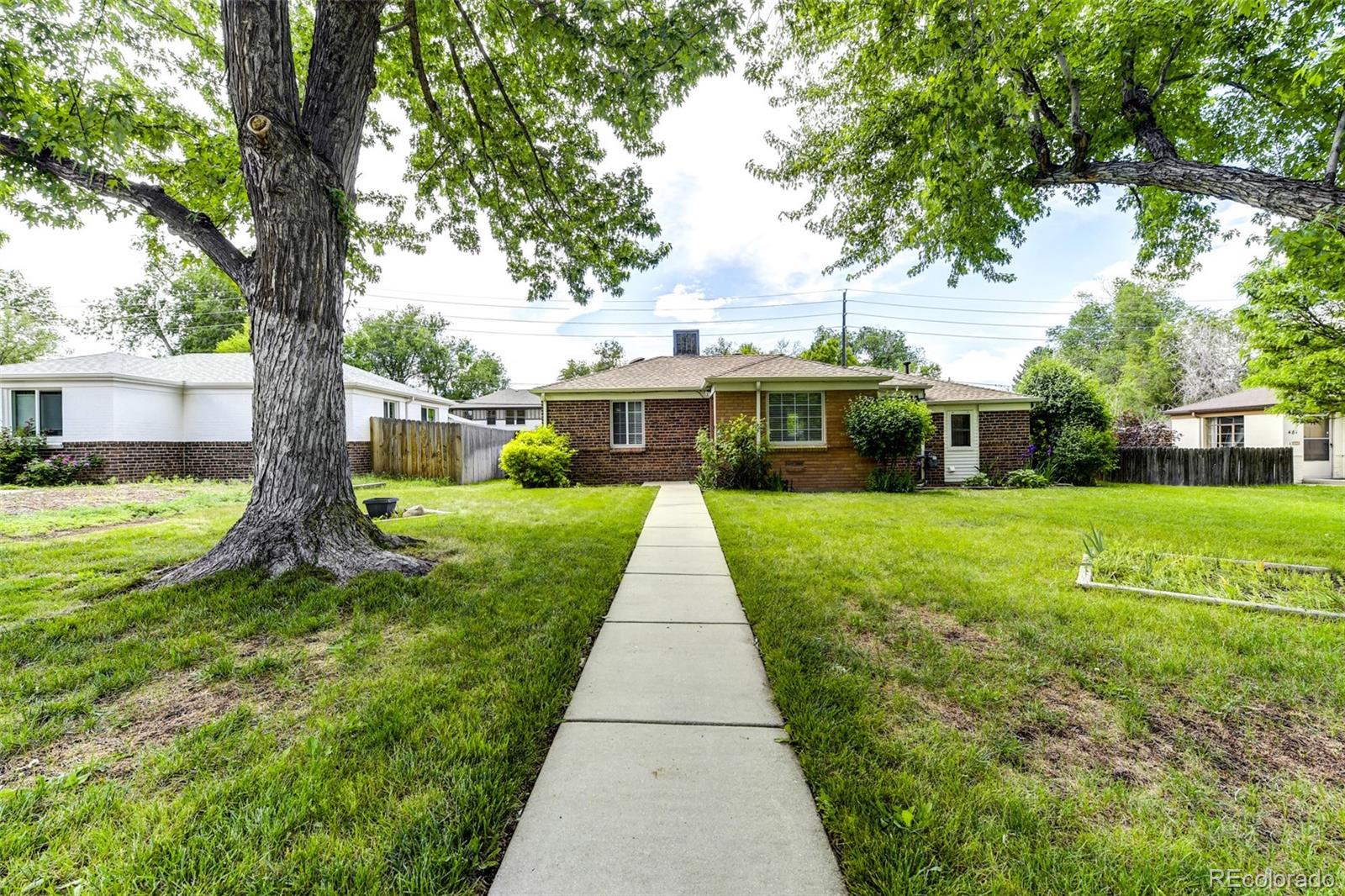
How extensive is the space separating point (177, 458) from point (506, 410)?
21303 millimetres

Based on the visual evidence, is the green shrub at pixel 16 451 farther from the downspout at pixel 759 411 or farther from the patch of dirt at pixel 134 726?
the downspout at pixel 759 411

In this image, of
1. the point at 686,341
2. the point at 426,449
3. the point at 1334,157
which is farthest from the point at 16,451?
the point at 1334,157

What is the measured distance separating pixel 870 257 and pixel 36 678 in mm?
9409

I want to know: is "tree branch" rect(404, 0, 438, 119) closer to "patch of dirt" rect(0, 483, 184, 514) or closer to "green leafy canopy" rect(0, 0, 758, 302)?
"green leafy canopy" rect(0, 0, 758, 302)

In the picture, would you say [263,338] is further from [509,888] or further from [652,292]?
[652,292]

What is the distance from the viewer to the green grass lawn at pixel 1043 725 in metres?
1.52

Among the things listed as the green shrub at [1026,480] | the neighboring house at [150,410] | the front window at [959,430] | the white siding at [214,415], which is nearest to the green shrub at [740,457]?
the front window at [959,430]

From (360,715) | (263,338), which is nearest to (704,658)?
(360,715)

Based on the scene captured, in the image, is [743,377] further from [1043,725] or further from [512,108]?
[1043,725]

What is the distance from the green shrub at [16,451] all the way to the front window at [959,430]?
25538 mm

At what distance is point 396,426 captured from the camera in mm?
15391

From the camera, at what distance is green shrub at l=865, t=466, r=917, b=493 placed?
11961mm

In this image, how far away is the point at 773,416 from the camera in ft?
40.6

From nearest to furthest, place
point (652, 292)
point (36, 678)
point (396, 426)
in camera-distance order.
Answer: point (36, 678) < point (396, 426) < point (652, 292)
